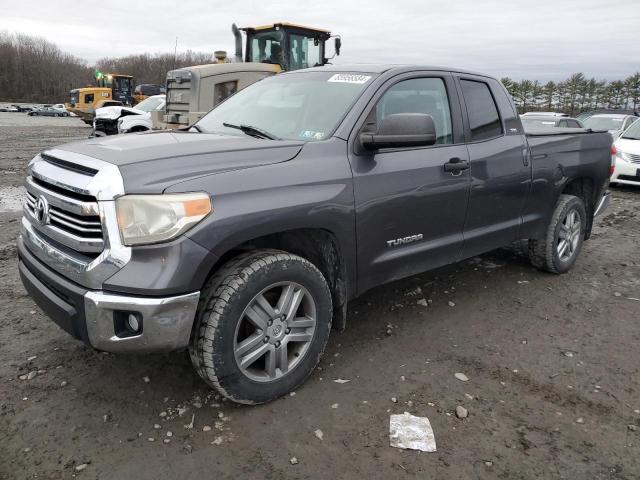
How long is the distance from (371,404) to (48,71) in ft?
333

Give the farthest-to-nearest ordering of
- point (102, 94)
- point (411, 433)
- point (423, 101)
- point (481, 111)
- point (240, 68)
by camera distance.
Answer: point (102, 94), point (240, 68), point (481, 111), point (423, 101), point (411, 433)

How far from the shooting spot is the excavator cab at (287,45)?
10922 mm

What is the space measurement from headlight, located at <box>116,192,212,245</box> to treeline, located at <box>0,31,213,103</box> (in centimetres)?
8127

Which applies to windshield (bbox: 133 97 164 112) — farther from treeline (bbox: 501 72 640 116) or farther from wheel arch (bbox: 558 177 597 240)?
treeline (bbox: 501 72 640 116)

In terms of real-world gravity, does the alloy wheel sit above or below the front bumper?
below

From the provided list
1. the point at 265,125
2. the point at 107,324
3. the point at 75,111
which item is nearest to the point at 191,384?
the point at 107,324

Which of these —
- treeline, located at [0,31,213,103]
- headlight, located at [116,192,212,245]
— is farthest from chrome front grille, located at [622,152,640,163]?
treeline, located at [0,31,213,103]

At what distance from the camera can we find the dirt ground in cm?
242

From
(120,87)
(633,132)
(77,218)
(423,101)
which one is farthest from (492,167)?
(120,87)

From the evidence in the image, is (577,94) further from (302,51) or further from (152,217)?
(152,217)

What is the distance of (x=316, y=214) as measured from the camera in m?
2.86

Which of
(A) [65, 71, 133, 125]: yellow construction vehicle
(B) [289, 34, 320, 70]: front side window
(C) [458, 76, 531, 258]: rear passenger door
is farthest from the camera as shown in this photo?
(A) [65, 71, 133, 125]: yellow construction vehicle

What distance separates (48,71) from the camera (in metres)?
88.3

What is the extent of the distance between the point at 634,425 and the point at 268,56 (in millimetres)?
10230
